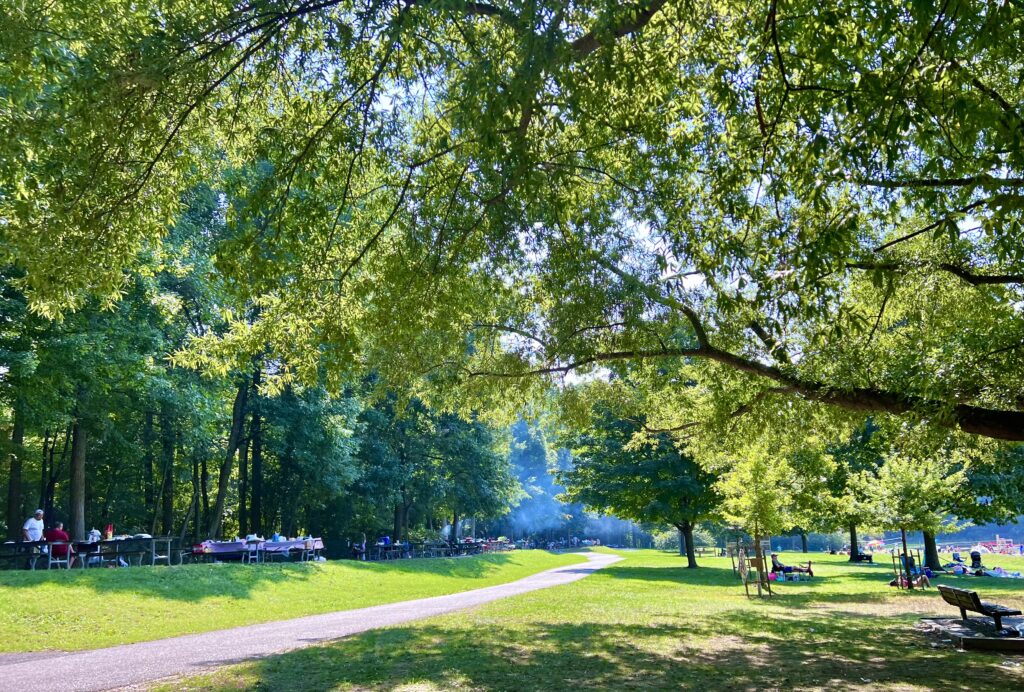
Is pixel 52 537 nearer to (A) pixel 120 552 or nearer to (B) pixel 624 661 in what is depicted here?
(A) pixel 120 552

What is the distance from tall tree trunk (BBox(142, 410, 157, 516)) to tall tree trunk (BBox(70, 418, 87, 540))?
6.20m

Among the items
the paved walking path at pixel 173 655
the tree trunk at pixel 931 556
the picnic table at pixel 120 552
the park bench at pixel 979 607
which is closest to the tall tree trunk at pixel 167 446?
the picnic table at pixel 120 552

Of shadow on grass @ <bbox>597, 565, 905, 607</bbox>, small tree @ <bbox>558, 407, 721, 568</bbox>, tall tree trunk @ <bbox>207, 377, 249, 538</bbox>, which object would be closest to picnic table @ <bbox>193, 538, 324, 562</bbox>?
tall tree trunk @ <bbox>207, 377, 249, 538</bbox>

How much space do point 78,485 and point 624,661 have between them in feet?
67.9

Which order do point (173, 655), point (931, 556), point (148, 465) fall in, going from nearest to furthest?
point (173, 655)
point (931, 556)
point (148, 465)

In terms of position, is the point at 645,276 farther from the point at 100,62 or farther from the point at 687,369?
the point at 100,62

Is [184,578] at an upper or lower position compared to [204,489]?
lower

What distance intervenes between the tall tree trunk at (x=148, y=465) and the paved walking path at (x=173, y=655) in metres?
19.1

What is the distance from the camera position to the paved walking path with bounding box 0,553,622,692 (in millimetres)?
9188

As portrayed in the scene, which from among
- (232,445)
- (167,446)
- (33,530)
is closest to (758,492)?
(33,530)

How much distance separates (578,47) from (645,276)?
3.62 m

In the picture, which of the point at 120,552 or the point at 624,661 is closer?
the point at 624,661

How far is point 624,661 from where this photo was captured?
9.70 meters

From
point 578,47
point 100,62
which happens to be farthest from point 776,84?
point 100,62
